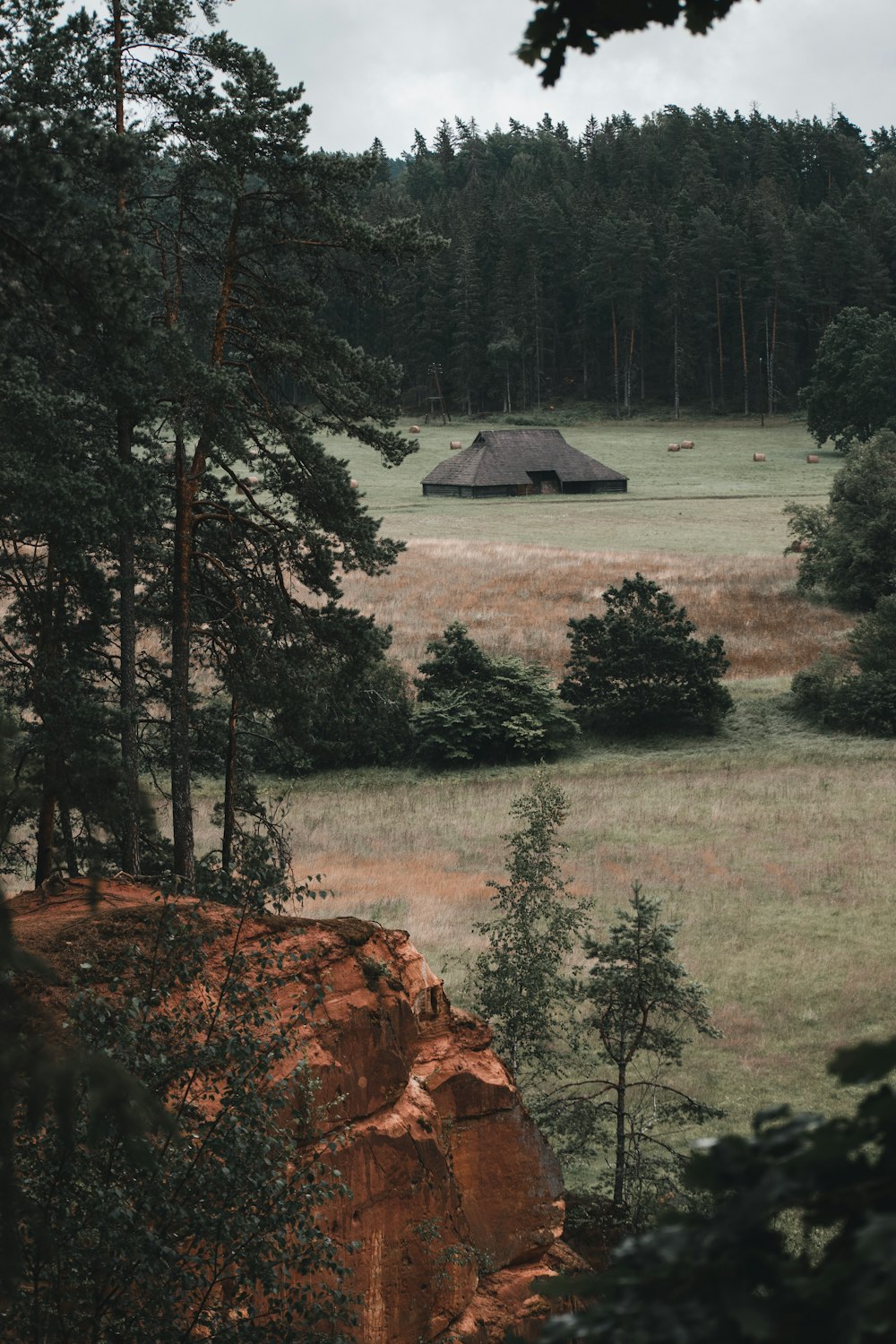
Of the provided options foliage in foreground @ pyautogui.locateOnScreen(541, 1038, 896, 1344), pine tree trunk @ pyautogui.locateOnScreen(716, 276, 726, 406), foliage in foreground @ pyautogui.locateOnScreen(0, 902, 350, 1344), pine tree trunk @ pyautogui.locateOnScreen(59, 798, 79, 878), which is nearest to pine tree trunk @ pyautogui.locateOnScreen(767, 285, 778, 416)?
pine tree trunk @ pyautogui.locateOnScreen(716, 276, 726, 406)

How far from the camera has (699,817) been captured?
1117 inches

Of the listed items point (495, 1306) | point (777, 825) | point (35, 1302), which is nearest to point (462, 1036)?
point (495, 1306)

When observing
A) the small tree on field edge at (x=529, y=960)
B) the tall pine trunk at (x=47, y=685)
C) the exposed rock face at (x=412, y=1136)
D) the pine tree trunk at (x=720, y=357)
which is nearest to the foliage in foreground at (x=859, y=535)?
the small tree on field edge at (x=529, y=960)

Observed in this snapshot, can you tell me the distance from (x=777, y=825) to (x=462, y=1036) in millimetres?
17060

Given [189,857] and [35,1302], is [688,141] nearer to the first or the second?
[189,857]

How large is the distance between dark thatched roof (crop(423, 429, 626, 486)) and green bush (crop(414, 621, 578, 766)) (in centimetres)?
3724

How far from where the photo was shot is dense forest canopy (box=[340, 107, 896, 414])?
91.6m

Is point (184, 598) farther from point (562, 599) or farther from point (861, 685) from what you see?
point (562, 599)

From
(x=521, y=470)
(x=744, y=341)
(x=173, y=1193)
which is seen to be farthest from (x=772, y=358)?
(x=173, y=1193)

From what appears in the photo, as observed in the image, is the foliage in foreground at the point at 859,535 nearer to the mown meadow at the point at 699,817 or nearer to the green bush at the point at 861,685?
the mown meadow at the point at 699,817

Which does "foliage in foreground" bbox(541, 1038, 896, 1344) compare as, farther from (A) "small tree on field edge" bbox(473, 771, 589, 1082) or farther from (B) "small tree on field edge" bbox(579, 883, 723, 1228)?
Result: (A) "small tree on field edge" bbox(473, 771, 589, 1082)

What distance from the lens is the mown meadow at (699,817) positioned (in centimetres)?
1938

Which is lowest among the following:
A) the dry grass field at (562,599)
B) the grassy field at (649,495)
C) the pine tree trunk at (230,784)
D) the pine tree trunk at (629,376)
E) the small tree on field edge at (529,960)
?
the small tree on field edge at (529,960)

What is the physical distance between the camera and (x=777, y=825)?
2748cm
